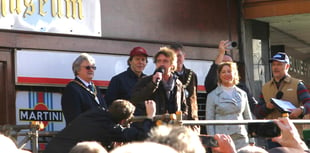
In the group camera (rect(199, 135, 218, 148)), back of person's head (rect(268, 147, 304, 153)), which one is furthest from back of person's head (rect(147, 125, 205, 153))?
camera (rect(199, 135, 218, 148))

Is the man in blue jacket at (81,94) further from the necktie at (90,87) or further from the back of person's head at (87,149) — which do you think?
the back of person's head at (87,149)

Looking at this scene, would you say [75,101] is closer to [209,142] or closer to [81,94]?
[81,94]

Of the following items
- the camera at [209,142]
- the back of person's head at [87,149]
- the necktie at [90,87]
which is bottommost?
the camera at [209,142]

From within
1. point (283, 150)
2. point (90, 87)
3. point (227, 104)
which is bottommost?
point (283, 150)

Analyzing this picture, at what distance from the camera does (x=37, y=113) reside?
11.0 meters

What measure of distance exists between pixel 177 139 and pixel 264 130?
3.95 metres

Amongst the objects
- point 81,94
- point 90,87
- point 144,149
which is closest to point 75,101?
point 81,94

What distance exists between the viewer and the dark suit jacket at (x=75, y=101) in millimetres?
9047

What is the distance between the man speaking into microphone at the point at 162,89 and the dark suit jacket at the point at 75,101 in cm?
62

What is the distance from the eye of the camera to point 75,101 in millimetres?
9078

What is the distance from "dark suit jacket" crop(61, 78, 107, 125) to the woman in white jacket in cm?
134

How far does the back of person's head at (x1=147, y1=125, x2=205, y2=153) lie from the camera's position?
12.5 ft

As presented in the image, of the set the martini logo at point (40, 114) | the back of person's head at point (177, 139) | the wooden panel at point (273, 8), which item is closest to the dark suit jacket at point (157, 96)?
the martini logo at point (40, 114)

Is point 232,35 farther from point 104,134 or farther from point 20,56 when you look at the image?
point 104,134
